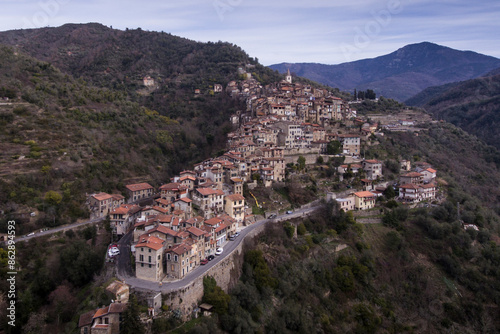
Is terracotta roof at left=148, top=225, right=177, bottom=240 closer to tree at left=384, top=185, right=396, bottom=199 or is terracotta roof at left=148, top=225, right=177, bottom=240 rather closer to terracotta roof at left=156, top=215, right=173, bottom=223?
terracotta roof at left=156, top=215, right=173, bottom=223

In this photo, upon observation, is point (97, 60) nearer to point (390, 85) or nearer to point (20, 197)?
point (20, 197)

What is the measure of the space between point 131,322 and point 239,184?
18.0m

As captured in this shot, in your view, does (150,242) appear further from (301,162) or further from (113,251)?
(301,162)

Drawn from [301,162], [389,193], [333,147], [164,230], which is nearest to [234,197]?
[164,230]

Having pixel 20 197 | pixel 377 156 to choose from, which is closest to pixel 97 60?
pixel 20 197

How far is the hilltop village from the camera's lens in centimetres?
2442

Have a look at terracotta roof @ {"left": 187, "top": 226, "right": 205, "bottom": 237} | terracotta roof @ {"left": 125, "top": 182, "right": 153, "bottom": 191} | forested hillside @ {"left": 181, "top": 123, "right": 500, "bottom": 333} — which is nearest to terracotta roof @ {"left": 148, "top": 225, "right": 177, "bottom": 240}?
terracotta roof @ {"left": 187, "top": 226, "right": 205, "bottom": 237}

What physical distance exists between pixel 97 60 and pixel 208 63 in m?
27.3

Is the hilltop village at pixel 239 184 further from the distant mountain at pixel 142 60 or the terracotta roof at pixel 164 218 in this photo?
the distant mountain at pixel 142 60

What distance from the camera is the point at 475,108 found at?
99875 millimetres

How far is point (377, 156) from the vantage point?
1944 inches

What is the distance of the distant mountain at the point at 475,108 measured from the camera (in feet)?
295

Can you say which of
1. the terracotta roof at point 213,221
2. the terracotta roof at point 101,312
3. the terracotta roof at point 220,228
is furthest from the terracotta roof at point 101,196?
the terracotta roof at point 101,312

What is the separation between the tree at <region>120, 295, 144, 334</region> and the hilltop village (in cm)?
356
